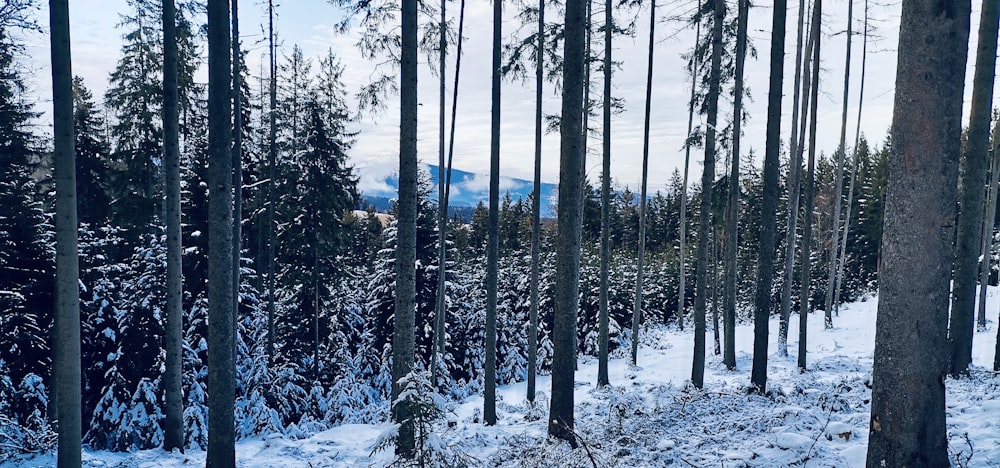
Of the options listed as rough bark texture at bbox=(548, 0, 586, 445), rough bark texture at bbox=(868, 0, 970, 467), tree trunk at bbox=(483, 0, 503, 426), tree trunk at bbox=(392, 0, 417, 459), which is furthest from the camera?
tree trunk at bbox=(483, 0, 503, 426)

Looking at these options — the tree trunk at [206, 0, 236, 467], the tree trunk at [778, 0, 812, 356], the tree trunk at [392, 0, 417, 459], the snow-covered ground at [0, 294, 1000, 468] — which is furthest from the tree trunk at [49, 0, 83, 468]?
the tree trunk at [778, 0, 812, 356]

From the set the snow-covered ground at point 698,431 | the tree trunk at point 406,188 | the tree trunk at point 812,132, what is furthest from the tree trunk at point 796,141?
the tree trunk at point 406,188

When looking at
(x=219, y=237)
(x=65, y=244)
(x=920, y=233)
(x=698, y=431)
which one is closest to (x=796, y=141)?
(x=698, y=431)

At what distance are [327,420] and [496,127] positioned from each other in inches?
519

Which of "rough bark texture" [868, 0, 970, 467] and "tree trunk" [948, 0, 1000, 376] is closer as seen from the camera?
"rough bark texture" [868, 0, 970, 467]

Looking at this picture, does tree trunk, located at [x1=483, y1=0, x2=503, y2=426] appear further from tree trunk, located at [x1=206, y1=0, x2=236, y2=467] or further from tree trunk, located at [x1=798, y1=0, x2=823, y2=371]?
tree trunk, located at [x1=798, y1=0, x2=823, y2=371]

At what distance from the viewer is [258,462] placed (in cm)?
967

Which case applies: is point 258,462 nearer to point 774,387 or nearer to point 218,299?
point 218,299

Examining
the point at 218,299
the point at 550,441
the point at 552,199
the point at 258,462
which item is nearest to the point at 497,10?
the point at 218,299

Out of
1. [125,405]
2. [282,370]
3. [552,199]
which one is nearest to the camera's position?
[125,405]

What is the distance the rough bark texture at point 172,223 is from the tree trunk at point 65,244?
7.19ft

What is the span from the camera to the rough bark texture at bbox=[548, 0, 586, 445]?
7516 mm

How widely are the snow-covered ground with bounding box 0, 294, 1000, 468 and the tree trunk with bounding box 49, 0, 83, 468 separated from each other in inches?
86.2

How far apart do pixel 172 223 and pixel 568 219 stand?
7.63 m
